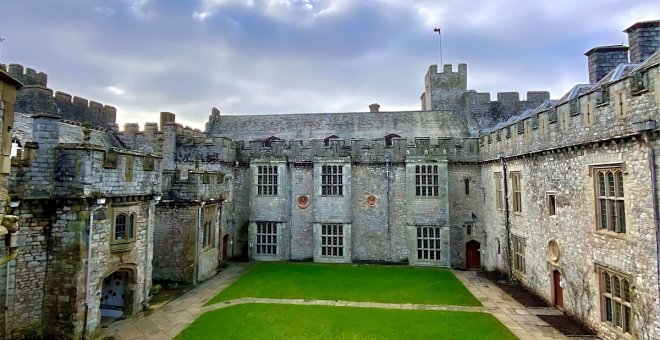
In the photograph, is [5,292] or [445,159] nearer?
[5,292]

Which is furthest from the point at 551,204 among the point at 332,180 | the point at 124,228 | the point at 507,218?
the point at 124,228

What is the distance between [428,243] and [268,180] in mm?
11050

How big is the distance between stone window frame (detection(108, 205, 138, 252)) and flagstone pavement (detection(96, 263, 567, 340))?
2.83m

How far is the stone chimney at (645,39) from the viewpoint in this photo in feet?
47.3

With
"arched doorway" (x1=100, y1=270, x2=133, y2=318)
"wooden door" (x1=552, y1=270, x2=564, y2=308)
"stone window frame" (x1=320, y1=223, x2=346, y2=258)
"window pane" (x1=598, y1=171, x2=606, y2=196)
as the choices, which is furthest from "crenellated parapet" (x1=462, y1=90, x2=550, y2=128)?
"arched doorway" (x1=100, y1=270, x2=133, y2=318)

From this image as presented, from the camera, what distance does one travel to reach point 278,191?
2355 cm

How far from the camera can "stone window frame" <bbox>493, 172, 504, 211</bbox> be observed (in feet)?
63.7

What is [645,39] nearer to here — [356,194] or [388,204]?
[388,204]

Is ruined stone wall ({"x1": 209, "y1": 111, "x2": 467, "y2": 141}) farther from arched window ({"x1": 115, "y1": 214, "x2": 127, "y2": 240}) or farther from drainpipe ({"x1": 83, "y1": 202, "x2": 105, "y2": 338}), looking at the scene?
drainpipe ({"x1": 83, "y1": 202, "x2": 105, "y2": 338})

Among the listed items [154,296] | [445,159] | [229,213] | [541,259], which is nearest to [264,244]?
[229,213]

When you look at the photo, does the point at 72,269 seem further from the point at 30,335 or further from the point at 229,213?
the point at 229,213

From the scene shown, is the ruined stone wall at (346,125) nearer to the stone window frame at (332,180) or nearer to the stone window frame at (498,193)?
the stone window frame at (332,180)

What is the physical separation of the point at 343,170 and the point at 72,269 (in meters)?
15.1

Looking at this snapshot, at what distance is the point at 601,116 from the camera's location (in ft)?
36.4
